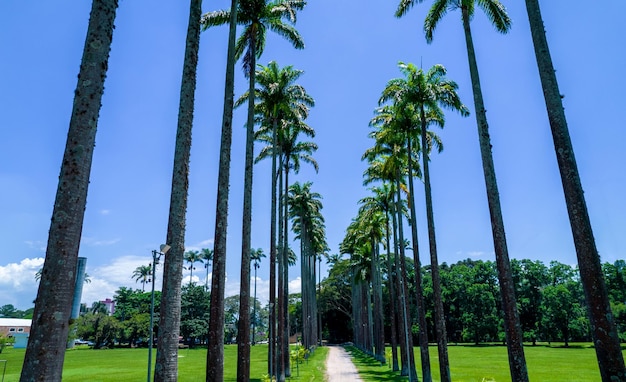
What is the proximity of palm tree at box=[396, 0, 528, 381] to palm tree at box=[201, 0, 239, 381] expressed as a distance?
761 cm

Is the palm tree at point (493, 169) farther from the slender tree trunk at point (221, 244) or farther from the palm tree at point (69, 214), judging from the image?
the palm tree at point (69, 214)

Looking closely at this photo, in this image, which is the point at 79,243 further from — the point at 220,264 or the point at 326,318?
the point at 326,318

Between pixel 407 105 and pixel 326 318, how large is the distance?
83674mm

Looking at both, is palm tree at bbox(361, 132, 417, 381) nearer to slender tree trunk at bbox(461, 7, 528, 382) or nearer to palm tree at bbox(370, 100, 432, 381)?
palm tree at bbox(370, 100, 432, 381)

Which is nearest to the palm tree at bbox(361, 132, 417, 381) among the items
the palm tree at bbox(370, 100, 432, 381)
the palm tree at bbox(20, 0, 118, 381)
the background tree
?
the palm tree at bbox(370, 100, 432, 381)

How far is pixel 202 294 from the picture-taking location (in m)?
85.2

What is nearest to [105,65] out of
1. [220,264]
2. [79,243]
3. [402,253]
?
[79,243]

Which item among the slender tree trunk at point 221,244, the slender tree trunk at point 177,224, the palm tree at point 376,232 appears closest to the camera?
the slender tree trunk at point 177,224

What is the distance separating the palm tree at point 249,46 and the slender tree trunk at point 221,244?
11.3 ft

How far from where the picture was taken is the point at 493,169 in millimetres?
12367

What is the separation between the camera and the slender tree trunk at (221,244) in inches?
396

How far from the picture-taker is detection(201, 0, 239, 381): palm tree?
33.1ft

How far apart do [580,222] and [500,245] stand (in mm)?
4126

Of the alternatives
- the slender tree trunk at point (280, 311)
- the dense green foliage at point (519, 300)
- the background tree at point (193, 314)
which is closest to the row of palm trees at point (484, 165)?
the slender tree trunk at point (280, 311)
